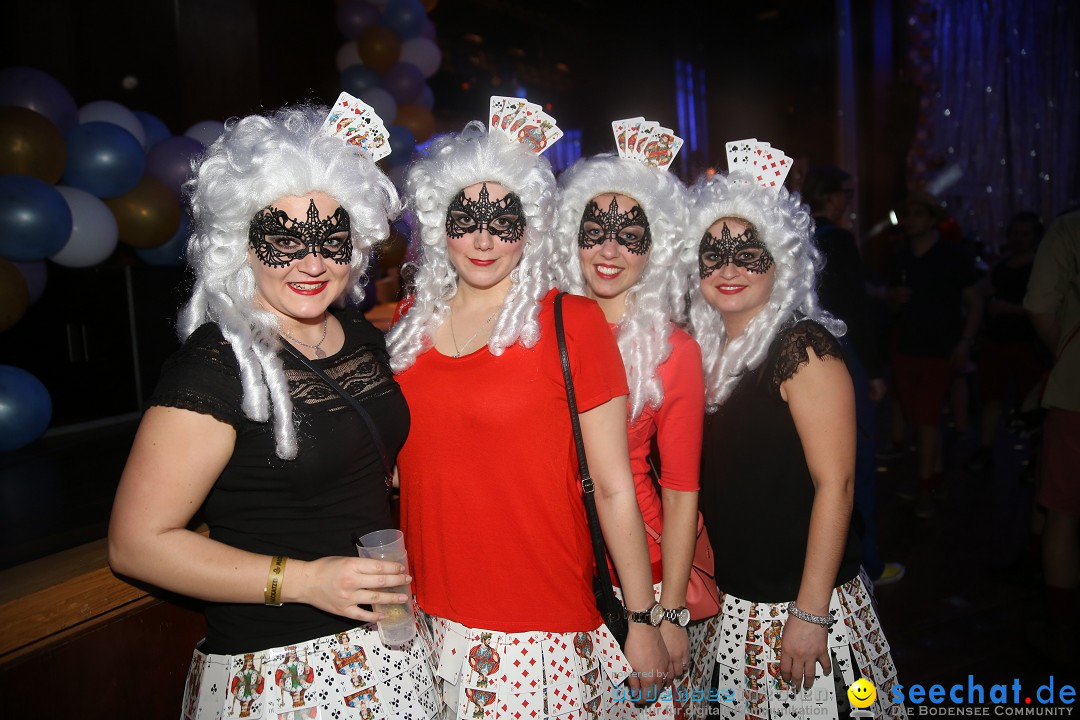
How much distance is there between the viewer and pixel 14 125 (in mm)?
3678

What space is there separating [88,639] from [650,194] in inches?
73.8

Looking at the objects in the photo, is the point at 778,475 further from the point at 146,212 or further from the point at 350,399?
the point at 146,212

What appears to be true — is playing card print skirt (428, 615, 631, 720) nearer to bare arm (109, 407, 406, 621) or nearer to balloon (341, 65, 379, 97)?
bare arm (109, 407, 406, 621)

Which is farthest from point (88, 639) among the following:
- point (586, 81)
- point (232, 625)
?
point (586, 81)

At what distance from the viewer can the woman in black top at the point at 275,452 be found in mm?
1361

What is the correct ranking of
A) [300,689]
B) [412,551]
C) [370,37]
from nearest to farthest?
[300,689] → [412,551] → [370,37]

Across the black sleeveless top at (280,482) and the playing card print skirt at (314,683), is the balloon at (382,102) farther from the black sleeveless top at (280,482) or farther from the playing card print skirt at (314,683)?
the playing card print skirt at (314,683)

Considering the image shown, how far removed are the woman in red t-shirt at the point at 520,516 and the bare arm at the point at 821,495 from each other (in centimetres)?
35

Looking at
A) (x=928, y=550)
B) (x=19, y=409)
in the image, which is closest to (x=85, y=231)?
(x=19, y=409)

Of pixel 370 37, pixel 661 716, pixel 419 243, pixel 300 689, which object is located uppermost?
pixel 370 37

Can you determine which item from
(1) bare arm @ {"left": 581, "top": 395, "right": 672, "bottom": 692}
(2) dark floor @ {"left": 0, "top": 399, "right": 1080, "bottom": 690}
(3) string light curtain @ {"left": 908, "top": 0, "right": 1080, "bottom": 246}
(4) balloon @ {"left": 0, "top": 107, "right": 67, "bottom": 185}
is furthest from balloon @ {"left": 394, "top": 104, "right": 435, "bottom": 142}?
(3) string light curtain @ {"left": 908, "top": 0, "right": 1080, "bottom": 246}

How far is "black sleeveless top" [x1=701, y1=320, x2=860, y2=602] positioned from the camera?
77.4 inches

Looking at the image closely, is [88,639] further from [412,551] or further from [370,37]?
[370,37]

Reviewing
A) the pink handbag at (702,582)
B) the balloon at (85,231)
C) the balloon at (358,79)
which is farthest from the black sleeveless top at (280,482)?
the balloon at (358,79)
